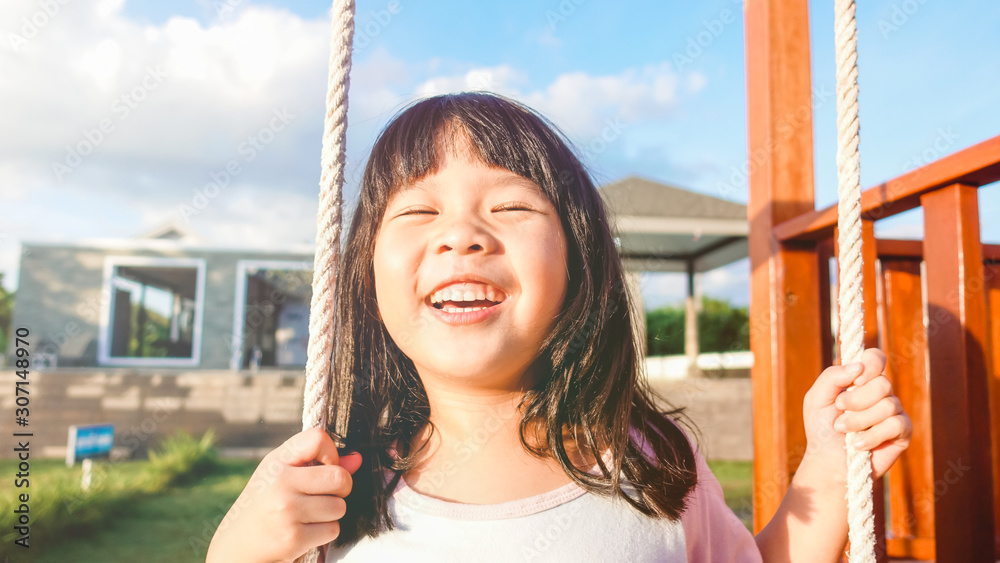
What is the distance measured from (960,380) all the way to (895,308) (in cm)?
98

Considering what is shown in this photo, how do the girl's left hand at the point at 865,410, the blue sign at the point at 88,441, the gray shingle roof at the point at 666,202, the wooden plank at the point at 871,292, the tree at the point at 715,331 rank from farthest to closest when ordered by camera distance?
1. the tree at the point at 715,331
2. the gray shingle roof at the point at 666,202
3. the blue sign at the point at 88,441
4. the wooden plank at the point at 871,292
5. the girl's left hand at the point at 865,410

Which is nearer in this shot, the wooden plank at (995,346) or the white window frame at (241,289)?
the wooden plank at (995,346)

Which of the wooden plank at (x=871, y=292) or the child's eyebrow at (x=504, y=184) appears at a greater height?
the child's eyebrow at (x=504, y=184)

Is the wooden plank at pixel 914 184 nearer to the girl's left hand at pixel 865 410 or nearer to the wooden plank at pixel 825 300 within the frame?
the wooden plank at pixel 825 300

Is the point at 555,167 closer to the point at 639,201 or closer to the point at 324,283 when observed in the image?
the point at 324,283

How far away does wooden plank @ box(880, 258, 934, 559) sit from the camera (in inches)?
88.3

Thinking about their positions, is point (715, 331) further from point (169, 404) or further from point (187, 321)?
point (187, 321)

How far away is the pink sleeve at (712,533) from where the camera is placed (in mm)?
1246

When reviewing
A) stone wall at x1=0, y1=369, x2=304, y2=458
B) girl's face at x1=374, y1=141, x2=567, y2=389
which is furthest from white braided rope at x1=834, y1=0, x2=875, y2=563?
stone wall at x1=0, y1=369, x2=304, y2=458

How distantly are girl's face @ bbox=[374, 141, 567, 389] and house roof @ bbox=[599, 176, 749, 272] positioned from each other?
25.1 ft

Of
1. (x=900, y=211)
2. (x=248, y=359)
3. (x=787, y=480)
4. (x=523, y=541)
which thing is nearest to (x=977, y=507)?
(x=787, y=480)

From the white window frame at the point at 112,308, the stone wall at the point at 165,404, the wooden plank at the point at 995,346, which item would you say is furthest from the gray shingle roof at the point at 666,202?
the white window frame at the point at 112,308

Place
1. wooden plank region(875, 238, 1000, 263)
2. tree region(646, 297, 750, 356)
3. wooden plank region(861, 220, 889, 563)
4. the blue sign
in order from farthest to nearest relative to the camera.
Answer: tree region(646, 297, 750, 356), the blue sign, wooden plank region(875, 238, 1000, 263), wooden plank region(861, 220, 889, 563)

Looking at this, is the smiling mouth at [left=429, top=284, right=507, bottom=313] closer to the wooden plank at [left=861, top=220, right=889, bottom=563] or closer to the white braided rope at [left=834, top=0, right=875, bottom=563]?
the white braided rope at [left=834, top=0, right=875, bottom=563]
